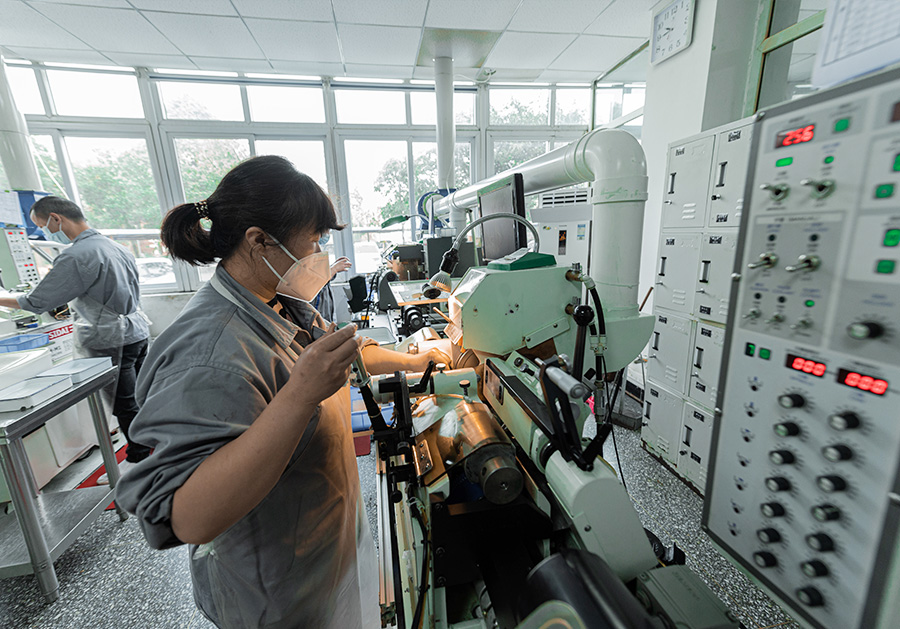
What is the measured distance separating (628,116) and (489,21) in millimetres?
1825

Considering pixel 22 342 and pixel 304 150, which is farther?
pixel 304 150

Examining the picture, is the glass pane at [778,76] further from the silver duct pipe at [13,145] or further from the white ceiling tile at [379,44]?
the silver duct pipe at [13,145]

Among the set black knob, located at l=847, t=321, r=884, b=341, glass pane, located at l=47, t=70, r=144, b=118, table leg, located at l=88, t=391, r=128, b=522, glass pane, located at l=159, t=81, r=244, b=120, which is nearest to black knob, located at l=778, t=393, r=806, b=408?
black knob, located at l=847, t=321, r=884, b=341

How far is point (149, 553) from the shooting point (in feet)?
6.35

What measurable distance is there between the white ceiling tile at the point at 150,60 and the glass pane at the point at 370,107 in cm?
A: 171

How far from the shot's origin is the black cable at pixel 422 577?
2.81 feet

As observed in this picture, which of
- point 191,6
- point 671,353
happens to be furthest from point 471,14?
point 671,353

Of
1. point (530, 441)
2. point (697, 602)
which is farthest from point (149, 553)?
point (697, 602)

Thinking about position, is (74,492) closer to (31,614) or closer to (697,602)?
(31,614)

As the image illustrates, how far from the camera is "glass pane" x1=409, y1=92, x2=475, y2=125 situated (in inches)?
205

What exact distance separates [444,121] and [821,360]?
4.44m

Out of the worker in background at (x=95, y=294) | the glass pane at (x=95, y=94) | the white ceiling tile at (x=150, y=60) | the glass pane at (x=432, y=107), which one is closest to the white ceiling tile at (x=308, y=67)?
the white ceiling tile at (x=150, y=60)

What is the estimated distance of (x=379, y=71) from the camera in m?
4.55

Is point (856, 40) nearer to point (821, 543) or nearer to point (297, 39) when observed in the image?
point (821, 543)
